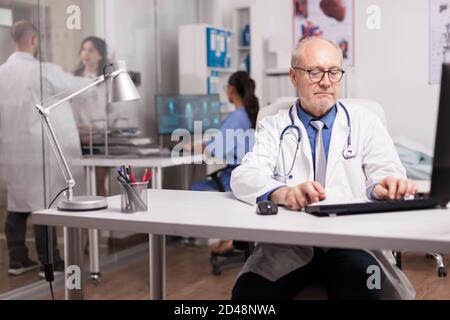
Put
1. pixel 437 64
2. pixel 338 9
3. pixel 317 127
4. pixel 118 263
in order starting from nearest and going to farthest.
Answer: pixel 317 127
pixel 118 263
pixel 437 64
pixel 338 9

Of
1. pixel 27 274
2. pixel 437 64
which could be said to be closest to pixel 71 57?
pixel 27 274

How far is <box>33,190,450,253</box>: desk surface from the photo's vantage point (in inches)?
48.3

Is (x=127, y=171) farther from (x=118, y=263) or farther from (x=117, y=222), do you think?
(x=118, y=263)

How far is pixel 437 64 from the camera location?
15.1 feet

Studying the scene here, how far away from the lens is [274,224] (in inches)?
53.6

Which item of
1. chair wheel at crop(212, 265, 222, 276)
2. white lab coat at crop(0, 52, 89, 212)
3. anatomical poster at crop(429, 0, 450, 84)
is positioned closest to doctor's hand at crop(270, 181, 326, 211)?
white lab coat at crop(0, 52, 89, 212)

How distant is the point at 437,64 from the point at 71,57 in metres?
2.81

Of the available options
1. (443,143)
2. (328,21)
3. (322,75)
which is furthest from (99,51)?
(443,143)

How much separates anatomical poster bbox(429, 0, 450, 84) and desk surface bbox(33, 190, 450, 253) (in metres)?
3.35

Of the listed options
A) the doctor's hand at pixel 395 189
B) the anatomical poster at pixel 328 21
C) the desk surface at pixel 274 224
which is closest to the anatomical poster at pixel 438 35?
the anatomical poster at pixel 328 21

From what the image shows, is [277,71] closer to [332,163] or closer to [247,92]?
[247,92]

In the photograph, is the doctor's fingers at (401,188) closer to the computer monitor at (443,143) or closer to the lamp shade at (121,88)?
the computer monitor at (443,143)

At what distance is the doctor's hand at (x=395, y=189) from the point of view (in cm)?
158

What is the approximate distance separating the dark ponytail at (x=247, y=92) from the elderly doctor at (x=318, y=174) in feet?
5.94
